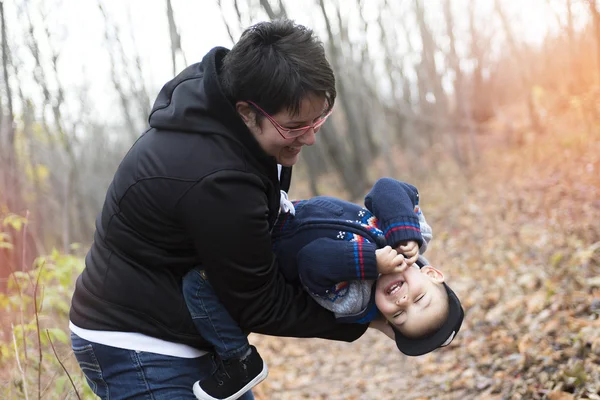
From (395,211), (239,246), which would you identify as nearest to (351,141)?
(395,211)

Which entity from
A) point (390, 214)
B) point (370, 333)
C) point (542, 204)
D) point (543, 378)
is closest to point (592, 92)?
point (542, 204)

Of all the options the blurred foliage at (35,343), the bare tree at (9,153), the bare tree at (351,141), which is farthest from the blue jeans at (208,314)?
the bare tree at (351,141)

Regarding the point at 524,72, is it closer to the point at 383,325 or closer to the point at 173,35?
the point at 173,35

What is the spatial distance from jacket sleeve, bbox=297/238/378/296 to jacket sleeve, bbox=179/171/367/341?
117 mm

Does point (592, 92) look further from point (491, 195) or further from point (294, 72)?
point (294, 72)

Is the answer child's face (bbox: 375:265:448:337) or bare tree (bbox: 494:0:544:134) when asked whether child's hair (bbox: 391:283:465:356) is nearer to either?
child's face (bbox: 375:265:448:337)

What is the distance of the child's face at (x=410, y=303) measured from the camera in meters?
2.36

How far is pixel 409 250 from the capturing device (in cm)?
235

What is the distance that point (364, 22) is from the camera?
61.2 ft

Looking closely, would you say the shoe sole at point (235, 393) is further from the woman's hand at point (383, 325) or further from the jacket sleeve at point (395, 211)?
the jacket sleeve at point (395, 211)

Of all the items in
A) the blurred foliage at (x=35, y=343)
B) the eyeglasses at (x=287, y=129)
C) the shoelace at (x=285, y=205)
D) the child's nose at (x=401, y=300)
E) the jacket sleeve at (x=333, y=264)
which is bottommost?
the blurred foliage at (x=35, y=343)

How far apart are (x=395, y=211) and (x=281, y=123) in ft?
2.40

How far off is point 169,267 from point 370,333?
5494 millimetres

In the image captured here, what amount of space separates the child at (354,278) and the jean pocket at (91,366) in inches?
14.1
